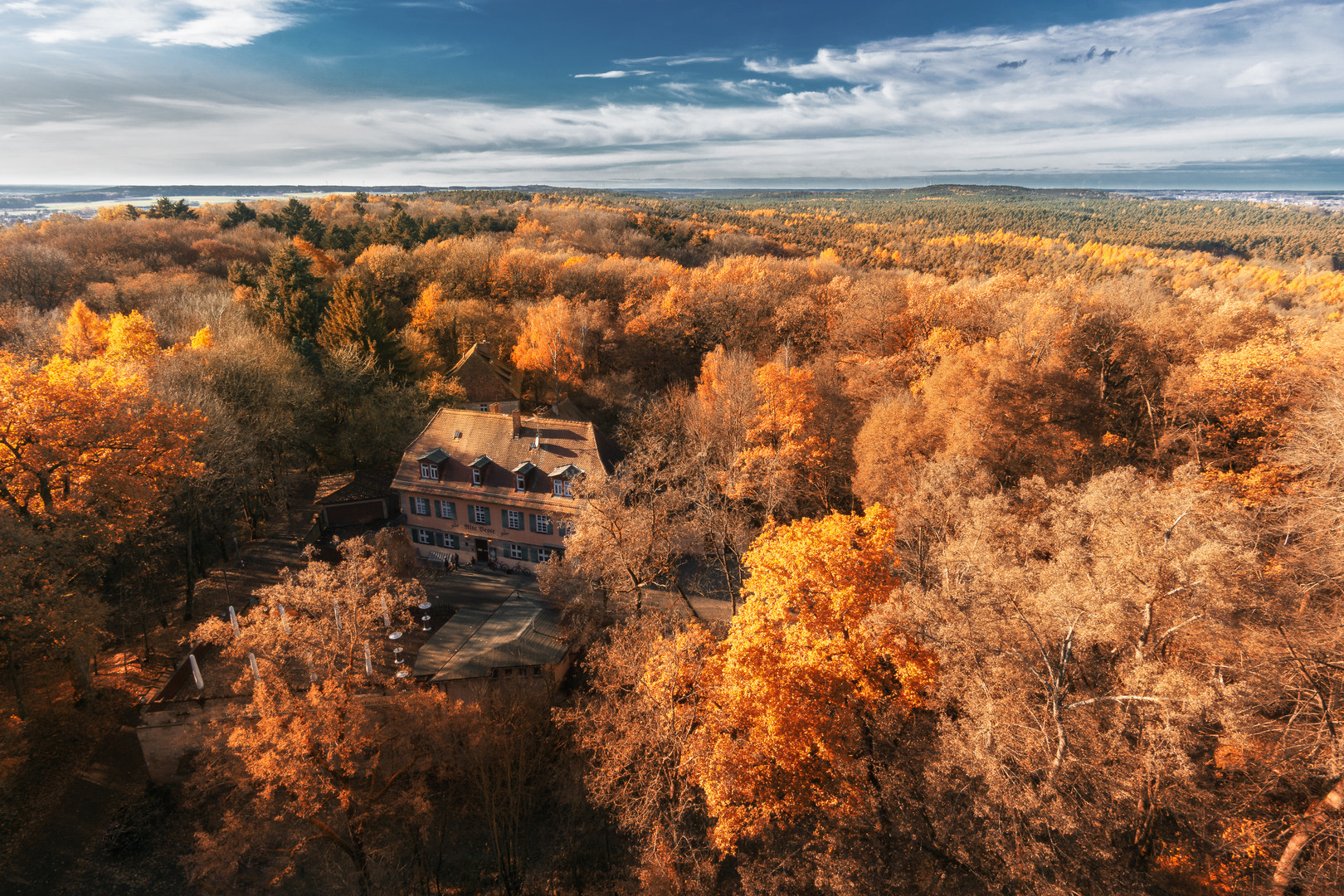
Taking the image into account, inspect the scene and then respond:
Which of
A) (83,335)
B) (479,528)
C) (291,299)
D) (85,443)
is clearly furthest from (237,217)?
(479,528)

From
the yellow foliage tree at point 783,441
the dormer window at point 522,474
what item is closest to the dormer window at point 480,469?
the dormer window at point 522,474

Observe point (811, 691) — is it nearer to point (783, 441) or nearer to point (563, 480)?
point (783, 441)

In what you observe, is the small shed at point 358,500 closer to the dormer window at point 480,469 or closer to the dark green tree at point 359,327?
the dormer window at point 480,469

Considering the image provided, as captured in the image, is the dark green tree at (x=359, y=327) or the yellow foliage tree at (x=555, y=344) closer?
the dark green tree at (x=359, y=327)

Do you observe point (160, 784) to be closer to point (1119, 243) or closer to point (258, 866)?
point (258, 866)

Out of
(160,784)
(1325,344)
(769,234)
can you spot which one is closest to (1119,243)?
(769,234)

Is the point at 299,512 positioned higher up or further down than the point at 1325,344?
further down
